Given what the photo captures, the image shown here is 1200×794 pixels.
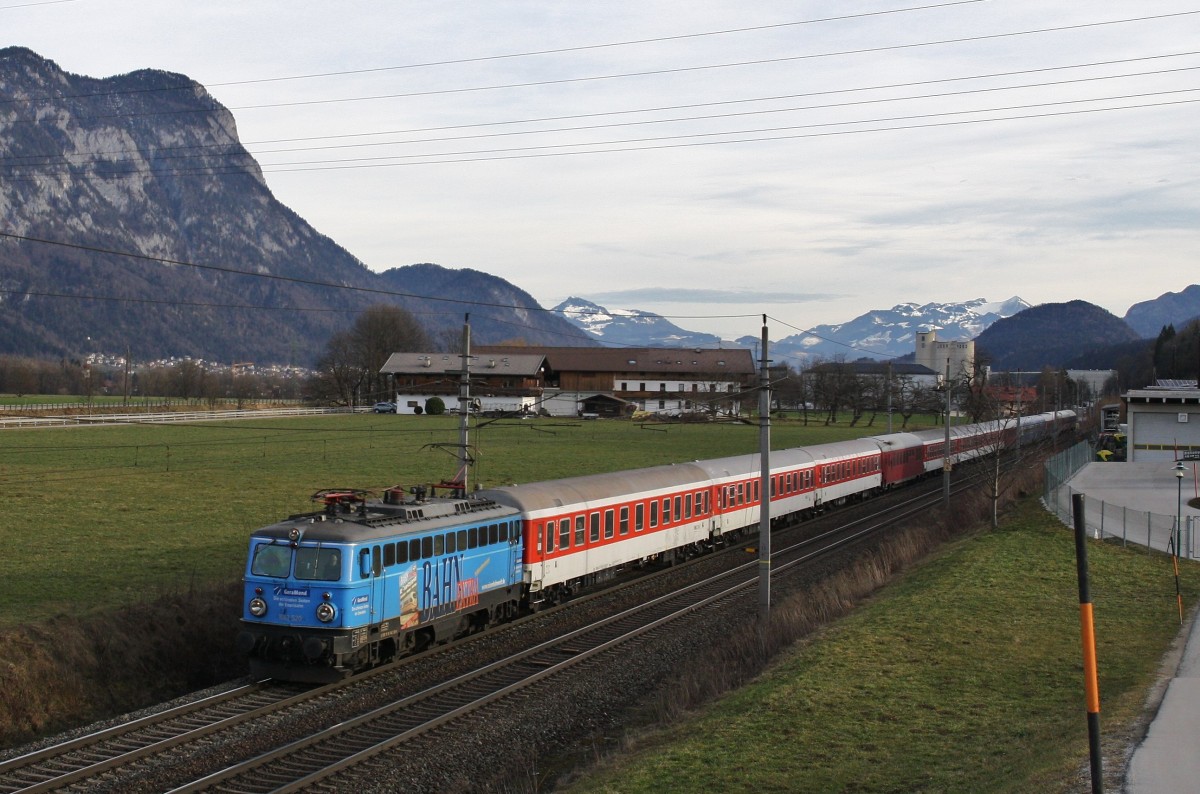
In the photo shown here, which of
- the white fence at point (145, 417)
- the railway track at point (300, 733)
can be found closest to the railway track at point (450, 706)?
the railway track at point (300, 733)

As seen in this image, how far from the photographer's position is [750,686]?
733 inches

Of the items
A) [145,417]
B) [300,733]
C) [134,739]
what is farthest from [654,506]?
[145,417]

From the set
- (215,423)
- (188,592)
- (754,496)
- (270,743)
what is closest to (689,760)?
(270,743)

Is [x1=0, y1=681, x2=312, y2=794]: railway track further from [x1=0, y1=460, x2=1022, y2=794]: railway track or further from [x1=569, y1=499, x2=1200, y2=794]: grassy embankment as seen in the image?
[x1=569, y1=499, x2=1200, y2=794]: grassy embankment

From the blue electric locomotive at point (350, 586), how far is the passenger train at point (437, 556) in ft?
0.08

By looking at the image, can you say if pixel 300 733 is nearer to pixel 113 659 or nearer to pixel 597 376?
pixel 113 659

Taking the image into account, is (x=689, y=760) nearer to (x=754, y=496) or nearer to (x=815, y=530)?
(x=754, y=496)

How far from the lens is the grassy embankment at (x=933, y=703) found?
1331 centimetres

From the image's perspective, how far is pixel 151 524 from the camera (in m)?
33.7

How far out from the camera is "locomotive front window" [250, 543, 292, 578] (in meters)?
19.1

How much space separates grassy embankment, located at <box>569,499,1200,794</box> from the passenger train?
5.44 meters

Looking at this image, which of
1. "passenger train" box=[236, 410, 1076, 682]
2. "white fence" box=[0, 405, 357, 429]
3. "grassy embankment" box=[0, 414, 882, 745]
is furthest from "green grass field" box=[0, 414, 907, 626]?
"passenger train" box=[236, 410, 1076, 682]

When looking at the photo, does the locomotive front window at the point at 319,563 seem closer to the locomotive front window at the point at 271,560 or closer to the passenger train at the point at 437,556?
the passenger train at the point at 437,556

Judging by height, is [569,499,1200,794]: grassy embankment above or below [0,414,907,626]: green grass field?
below
